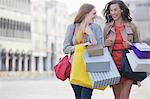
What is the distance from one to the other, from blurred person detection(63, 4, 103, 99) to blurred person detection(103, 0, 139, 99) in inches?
7.4

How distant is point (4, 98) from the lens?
13.3 meters

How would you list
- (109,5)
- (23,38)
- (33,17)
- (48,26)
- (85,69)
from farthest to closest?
(48,26)
(33,17)
(23,38)
(109,5)
(85,69)

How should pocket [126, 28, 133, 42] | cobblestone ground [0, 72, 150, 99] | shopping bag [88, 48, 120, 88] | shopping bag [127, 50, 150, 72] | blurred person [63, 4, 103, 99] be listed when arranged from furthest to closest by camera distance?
cobblestone ground [0, 72, 150, 99]
pocket [126, 28, 133, 42]
blurred person [63, 4, 103, 99]
shopping bag [127, 50, 150, 72]
shopping bag [88, 48, 120, 88]

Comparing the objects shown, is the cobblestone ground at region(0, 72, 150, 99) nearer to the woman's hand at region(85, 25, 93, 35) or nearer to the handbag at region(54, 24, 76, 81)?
the handbag at region(54, 24, 76, 81)

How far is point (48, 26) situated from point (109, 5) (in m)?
75.4

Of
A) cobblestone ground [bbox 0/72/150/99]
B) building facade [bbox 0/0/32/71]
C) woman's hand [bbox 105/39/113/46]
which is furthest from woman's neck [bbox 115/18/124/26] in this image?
building facade [bbox 0/0/32/71]

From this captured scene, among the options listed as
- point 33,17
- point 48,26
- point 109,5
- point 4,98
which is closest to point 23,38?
point 33,17

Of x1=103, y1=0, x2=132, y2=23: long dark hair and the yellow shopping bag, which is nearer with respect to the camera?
the yellow shopping bag

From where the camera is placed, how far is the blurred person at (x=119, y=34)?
541 cm

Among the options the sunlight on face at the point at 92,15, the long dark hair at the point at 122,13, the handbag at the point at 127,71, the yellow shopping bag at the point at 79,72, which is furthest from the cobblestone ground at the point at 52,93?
the yellow shopping bag at the point at 79,72

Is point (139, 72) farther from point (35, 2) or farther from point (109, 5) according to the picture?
point (35, 2)

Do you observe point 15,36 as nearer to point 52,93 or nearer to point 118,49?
point 52,93

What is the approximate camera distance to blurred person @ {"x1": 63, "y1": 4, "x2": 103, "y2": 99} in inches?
211

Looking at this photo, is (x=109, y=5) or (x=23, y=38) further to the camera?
(x=23, y=38)
